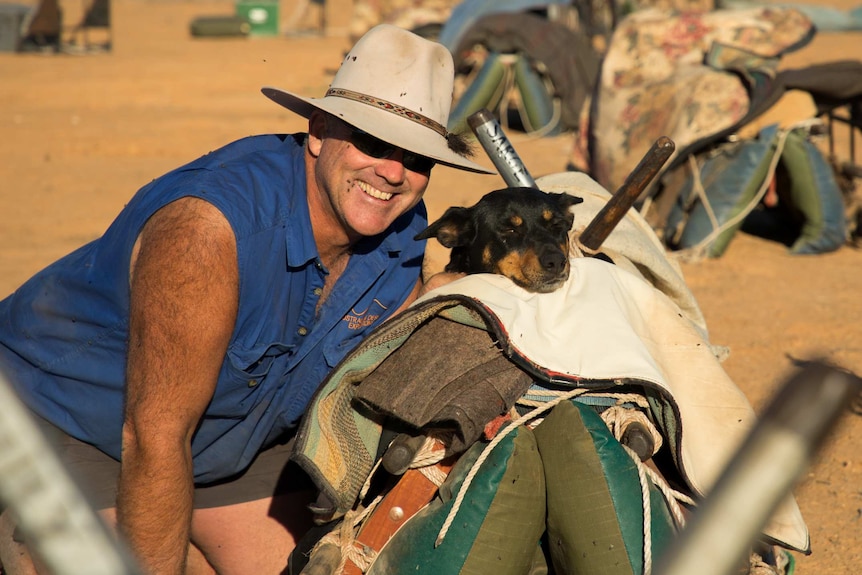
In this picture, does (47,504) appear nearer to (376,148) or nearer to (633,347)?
(633,347)

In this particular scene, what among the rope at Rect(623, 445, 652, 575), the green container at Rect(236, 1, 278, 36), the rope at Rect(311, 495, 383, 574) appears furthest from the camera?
the green container at Rect(236, 1, 278, 36)

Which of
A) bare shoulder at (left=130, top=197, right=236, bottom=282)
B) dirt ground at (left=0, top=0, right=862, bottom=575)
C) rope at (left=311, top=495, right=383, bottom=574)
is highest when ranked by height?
bare shoulder at (left=130, top=197, right=236, bottom=282)

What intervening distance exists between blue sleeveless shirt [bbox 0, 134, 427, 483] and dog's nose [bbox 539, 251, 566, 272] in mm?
504

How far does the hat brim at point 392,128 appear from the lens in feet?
8.71

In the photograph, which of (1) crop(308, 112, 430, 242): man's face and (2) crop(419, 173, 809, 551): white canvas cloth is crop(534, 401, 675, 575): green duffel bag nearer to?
(2) crop(419, 173, 809, 551): white canvas cloth

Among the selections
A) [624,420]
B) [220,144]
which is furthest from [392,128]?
[220,144]

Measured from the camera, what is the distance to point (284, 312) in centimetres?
274

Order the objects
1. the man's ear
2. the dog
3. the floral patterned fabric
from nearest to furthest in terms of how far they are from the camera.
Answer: the man's ear → the dog → the floral patterned fabric

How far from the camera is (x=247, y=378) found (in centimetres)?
270

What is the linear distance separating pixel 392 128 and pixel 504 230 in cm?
66

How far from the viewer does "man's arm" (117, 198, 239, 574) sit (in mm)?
2406

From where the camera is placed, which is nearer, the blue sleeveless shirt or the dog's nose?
the blue sleeveless shirt

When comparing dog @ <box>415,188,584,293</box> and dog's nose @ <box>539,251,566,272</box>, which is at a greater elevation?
dog's nose @ <box>539,251,566,272</box>

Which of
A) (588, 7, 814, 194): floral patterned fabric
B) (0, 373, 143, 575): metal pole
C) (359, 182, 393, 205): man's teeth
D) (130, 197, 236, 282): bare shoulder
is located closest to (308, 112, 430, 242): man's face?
(359, 182, 393, 205): man's teeth
